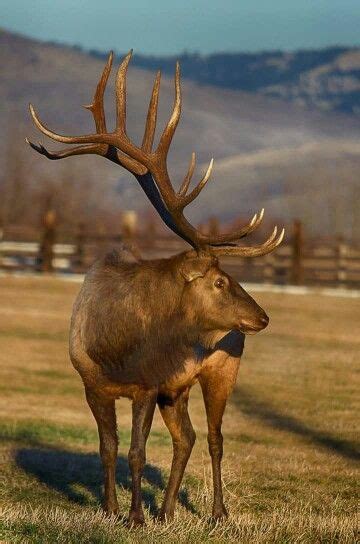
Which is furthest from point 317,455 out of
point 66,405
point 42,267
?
point 42,267

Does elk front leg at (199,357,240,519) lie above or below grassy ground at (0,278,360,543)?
above

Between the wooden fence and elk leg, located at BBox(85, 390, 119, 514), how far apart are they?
30405 mm

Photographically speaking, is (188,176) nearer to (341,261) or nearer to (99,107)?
(99,107)

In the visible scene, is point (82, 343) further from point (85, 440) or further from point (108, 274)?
point (85, 440)

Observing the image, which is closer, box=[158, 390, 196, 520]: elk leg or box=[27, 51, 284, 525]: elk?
box=[27, 51, 284, 525]: elk

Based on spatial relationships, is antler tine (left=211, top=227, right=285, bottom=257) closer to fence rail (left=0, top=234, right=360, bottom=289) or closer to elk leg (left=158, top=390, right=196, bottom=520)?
elk leg (left=158, top=390, right=196, bottom=520)

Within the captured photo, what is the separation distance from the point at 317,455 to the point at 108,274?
15.1 feet

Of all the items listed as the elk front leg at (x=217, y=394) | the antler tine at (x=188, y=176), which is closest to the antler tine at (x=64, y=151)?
the antler tine at (x=188, y=176)

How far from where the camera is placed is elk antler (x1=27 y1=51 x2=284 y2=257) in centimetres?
924

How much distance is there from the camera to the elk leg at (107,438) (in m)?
9.23

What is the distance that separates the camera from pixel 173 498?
9.47 metres

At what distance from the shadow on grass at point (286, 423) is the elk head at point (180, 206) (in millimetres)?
4522

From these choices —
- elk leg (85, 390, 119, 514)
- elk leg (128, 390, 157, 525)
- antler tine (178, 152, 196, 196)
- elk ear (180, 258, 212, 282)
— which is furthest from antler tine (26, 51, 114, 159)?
elk leg (128, 390, 157, 525)

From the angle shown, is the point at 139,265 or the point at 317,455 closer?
the point at 139,265
